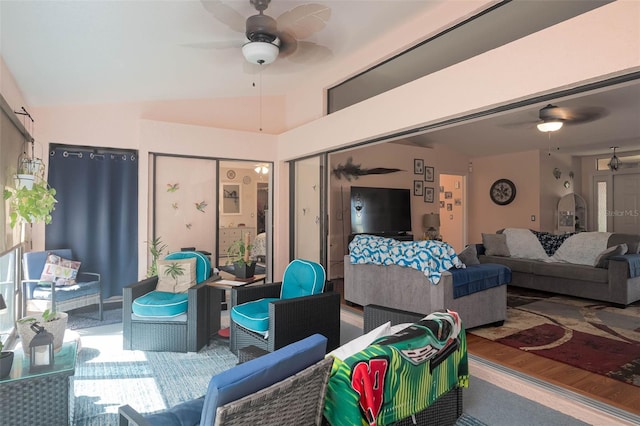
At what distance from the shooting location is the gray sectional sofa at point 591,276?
5020mm

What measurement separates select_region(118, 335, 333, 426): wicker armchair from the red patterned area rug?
107 inches

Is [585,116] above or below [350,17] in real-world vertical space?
below

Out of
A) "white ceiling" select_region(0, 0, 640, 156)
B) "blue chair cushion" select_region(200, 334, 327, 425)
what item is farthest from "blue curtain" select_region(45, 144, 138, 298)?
"blue chair cushion" select_region(200, 334, 327, 425)

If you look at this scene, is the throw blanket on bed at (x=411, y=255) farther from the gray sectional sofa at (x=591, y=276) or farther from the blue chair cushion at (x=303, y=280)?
the gray sectional sofa at (x=591, y=276)

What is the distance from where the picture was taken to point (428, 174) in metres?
8.52

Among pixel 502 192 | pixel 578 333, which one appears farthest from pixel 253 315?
pixel 502 192

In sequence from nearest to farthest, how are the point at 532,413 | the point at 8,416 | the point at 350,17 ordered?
the point at 8,416 → the point at 532,413 → the point at 350,17

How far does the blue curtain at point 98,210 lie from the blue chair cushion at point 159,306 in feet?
5.89

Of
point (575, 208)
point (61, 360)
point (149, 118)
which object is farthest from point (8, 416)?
point (575, 208)

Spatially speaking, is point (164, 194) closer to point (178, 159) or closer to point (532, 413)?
point (178, 159)

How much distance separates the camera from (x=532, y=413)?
8.32 ft

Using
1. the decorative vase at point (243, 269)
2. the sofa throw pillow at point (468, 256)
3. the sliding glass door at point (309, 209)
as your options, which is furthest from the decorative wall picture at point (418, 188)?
the decorative vase at point (243, 269)

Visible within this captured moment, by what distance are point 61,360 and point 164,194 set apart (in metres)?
3.39

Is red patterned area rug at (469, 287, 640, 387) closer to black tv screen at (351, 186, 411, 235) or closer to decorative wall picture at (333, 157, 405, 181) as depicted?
black tv screen at (351, 186, 411, 235)
